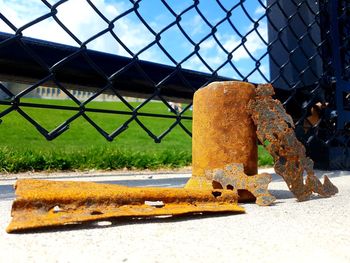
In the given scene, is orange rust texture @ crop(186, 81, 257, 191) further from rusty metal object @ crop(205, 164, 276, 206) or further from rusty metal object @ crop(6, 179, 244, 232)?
rusty metal object @ crop(6, 179, 244, 232)

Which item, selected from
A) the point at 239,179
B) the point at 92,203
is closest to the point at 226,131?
the point at 239,179

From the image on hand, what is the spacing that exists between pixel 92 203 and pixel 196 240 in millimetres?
252

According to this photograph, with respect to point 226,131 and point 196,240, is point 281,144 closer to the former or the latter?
point 226,131

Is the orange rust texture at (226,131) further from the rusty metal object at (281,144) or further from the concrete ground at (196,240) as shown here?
the concrete ground at (196,240)

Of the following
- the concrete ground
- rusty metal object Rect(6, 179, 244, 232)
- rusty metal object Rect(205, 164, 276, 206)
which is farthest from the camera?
rusty metal object Rect(205, 164, 276, 206)

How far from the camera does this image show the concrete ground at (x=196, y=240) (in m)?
0.54

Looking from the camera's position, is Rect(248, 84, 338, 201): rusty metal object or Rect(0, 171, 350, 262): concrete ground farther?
Rect(248, 84, 338, 201): rusty metal object

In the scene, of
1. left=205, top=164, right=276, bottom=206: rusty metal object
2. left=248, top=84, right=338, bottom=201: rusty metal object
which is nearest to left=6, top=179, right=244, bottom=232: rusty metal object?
left=205, top=164, right=276, bottom=206: rusty metal object

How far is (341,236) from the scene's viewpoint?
66cm

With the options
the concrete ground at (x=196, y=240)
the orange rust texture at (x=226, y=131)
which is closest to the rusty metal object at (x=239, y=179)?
the orange rust texture at (x=226, y=131)

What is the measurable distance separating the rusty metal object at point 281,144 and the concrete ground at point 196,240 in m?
0.22

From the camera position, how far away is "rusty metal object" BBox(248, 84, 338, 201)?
1.08m

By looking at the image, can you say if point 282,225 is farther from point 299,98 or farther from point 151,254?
point 299,98

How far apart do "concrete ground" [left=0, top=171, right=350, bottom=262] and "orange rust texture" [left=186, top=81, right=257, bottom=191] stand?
10.1 inches
